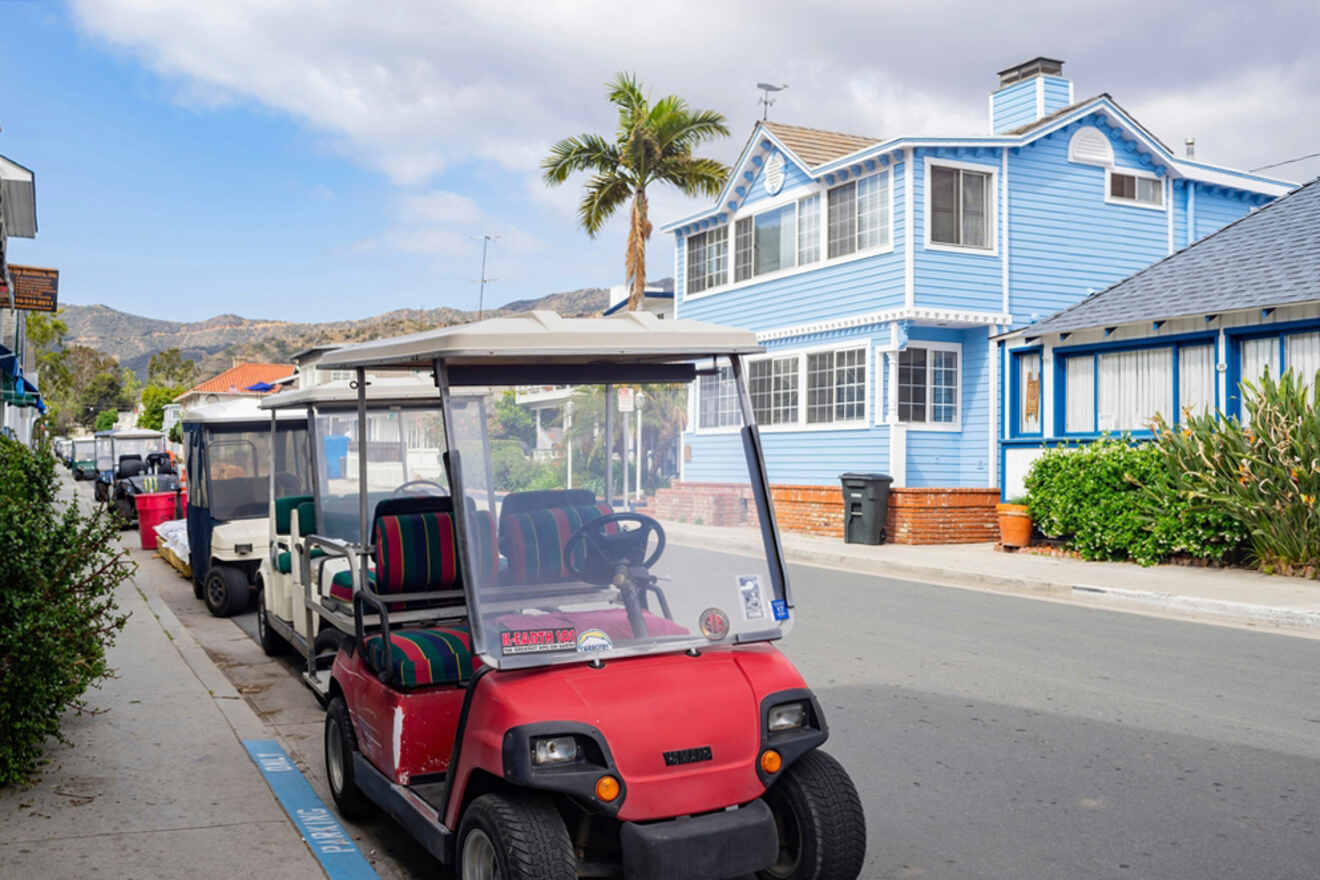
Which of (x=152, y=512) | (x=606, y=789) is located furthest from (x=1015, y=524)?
(x=606, y=789)

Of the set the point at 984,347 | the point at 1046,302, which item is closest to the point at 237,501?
the point at 984,347

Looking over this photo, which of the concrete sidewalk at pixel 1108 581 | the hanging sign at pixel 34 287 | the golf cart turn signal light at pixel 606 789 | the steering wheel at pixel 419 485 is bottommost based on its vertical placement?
the concrete sidewalk at pixel 1108 581

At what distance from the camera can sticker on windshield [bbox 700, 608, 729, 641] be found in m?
4.15

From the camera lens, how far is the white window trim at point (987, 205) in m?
19.7

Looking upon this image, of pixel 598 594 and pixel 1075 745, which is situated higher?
pixel 598 594

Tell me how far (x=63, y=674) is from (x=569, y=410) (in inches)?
103

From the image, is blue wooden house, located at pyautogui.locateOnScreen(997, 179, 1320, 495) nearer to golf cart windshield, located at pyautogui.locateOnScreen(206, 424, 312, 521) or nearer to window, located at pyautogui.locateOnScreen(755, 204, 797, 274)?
window, located at pyautogui.locateOnScreen(755, 204, 797, 274)

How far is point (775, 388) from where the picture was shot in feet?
75.8

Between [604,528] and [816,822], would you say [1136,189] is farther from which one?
[816,822]

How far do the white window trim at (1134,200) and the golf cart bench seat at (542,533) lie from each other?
19.8m

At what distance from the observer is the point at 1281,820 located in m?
4.99

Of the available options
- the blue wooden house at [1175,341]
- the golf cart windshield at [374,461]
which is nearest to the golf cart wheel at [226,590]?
the golf cart windshield at [374,461]

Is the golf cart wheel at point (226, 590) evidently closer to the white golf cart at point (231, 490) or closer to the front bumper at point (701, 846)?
the white golf cart at point (231, 490)

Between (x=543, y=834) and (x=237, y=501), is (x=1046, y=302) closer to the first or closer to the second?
(x=237, y=501)
